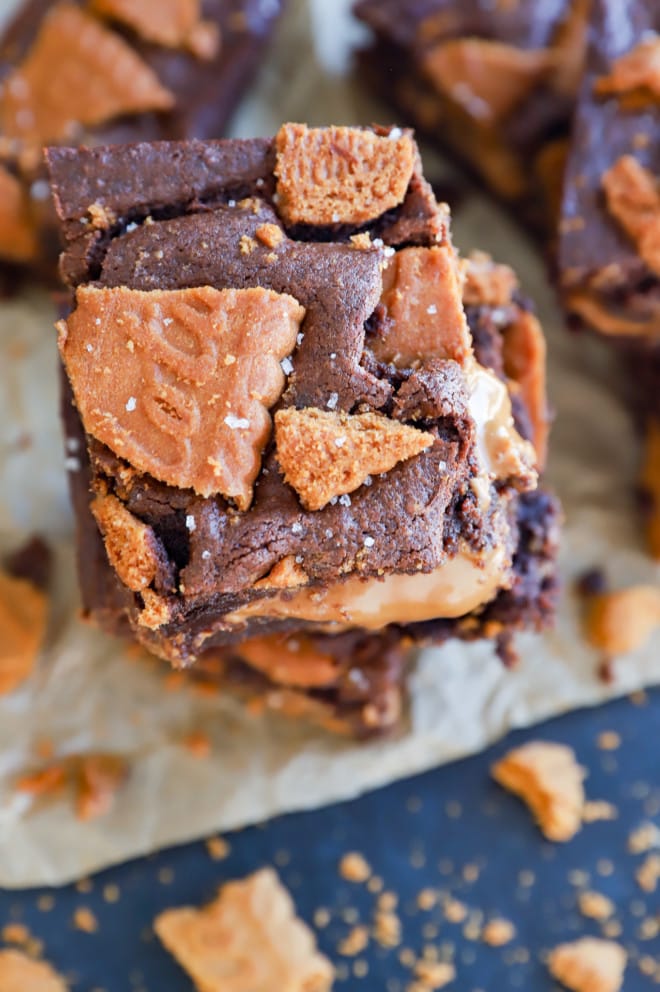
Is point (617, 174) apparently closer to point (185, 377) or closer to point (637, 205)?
point (637, 205)

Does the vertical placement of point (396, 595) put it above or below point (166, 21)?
below

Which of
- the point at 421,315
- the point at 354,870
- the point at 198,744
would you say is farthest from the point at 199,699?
the point at 421,315

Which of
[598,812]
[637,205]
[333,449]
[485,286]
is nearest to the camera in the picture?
[333,449]

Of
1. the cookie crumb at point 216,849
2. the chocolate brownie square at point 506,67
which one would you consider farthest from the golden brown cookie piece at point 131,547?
the chocolate brownie square at point 506,67

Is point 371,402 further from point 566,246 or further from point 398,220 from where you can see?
point 566,246

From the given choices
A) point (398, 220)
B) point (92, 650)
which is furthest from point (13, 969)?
point (398, 220)

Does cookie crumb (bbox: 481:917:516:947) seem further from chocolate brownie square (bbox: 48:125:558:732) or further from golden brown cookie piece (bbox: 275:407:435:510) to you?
golden brown cookie piece (bbox: 275:407:435:510)

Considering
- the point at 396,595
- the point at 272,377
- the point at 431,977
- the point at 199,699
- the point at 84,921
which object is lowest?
the point at 431,977

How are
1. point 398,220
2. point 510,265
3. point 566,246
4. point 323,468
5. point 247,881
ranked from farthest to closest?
point 510,265 < point 247,881 < point 566,246 < point 398,220 < point 323,468
